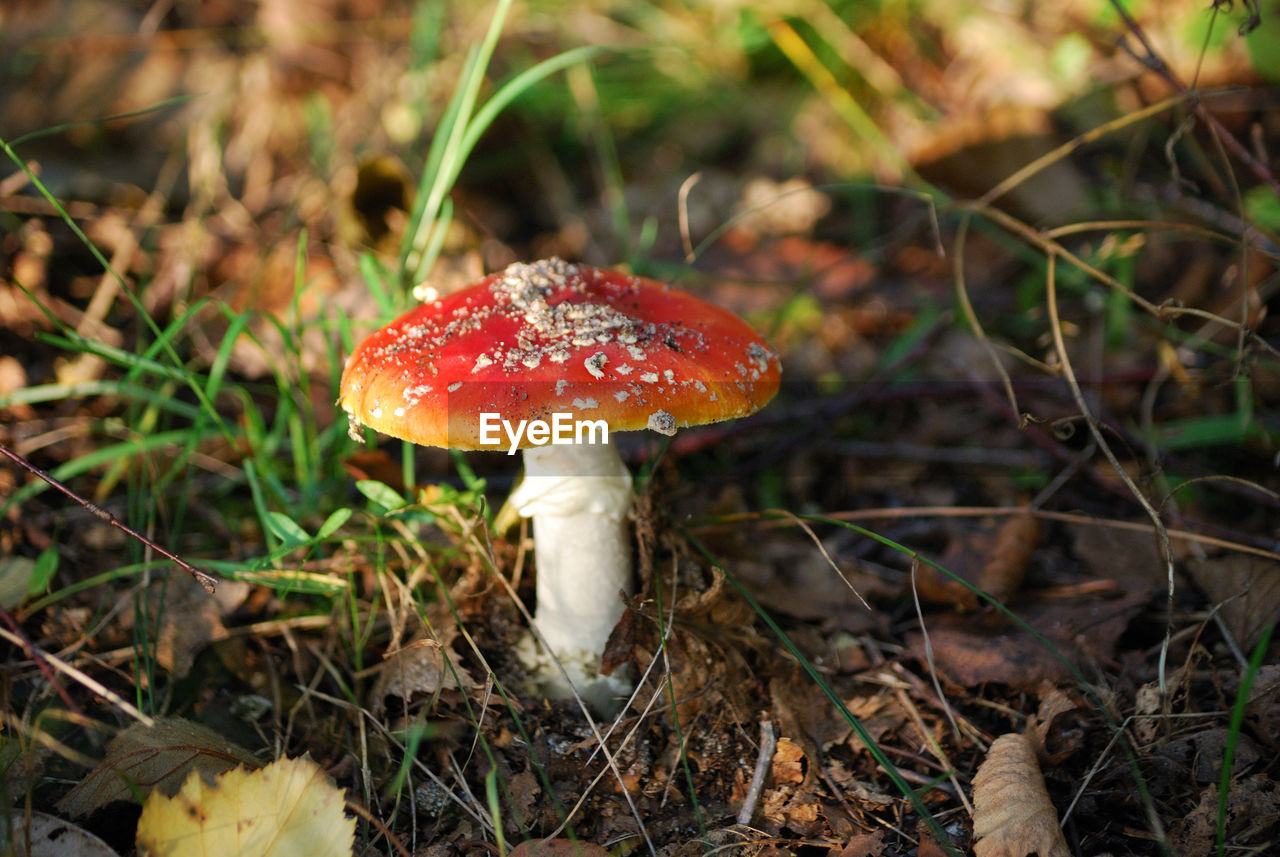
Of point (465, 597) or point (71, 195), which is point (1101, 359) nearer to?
point (465, 597)

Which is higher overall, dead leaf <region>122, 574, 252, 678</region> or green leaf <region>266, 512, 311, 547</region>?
green leaf <region>266, 512, 311, 547</region>

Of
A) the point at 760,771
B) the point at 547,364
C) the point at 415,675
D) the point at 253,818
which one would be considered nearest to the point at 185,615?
the point at 415,675

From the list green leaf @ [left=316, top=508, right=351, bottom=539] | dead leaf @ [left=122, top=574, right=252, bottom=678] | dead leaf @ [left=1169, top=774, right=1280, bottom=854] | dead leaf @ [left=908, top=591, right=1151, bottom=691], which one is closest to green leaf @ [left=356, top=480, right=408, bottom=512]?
green leaf @ [left=316, top=508, right=351, bottom=539]

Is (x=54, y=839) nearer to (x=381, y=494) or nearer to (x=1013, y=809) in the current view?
(x=381, y=494)

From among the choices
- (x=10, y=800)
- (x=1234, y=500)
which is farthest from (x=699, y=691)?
(x=1234, y=500)

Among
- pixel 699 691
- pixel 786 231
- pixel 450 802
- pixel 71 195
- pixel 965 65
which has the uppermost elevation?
pixel 965 65

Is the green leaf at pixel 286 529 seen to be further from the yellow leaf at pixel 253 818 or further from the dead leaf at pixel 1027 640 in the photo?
the dead leaf at pixel 1027 640

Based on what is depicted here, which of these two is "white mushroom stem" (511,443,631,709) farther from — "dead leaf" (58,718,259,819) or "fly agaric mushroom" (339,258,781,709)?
"dead leaf" (58,718,259,819)
